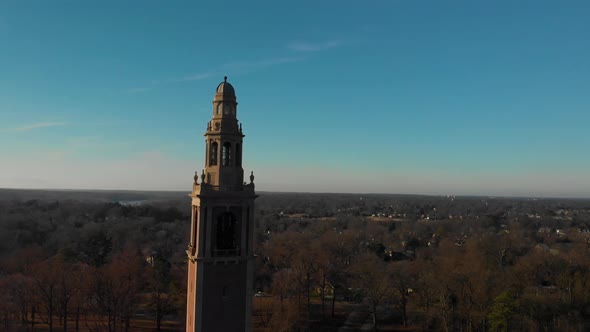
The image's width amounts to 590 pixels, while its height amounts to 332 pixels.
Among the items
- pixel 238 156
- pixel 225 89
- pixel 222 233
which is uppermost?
pixel 225 89

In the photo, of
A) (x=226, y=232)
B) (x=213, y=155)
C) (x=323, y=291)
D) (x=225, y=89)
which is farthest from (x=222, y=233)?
(x=323, y=291)

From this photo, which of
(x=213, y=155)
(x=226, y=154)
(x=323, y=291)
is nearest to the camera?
(x=213, y=155)

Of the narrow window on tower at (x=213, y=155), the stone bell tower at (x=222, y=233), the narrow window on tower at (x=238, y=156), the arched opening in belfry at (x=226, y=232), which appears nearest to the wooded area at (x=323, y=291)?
the stone bell tower at (x=222, y=233)

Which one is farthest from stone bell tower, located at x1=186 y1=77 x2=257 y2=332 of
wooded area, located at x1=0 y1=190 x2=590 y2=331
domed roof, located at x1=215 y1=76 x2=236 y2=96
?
wooded area, located at x1=0 y1=190 x2=590 y2=331

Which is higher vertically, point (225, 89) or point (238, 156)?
point (225, 89)

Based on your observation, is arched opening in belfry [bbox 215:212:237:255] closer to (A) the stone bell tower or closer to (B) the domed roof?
(A) the stone bell tower

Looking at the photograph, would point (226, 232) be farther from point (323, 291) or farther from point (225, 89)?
point (323, 291)

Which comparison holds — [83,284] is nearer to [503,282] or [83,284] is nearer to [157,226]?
[503,282]
